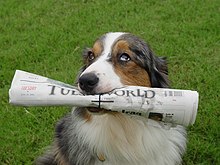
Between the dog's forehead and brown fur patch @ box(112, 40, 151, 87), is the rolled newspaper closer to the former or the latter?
brown fur patch @ box(112, 40, 151, 87)

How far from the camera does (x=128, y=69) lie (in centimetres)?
309

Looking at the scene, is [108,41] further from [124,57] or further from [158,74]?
[158,74]

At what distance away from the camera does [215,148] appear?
410 cm

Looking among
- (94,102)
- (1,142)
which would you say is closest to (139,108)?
(94,102)

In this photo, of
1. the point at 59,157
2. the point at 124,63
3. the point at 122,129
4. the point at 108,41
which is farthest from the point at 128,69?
the point at 59,157

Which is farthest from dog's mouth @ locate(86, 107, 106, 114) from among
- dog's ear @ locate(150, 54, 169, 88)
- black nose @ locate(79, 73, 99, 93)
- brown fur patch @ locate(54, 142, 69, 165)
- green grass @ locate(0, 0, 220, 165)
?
green grass @ locate(0, 0, 220, 165)

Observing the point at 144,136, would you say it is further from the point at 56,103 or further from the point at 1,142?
the point at 1,142

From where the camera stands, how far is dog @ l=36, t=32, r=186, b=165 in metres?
3.11

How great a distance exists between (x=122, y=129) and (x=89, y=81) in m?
0.61

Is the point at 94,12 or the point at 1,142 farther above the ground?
the point at 94,12

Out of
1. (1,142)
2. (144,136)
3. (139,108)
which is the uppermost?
(139,108)

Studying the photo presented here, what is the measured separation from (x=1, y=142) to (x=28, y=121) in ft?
1.20

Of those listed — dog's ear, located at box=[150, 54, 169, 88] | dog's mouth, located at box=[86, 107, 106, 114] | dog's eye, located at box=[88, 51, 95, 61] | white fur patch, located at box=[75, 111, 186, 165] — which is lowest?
white fur patch, located at box=[75, 111, 186, 165]

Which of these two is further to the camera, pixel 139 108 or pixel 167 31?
pixel 167 31
